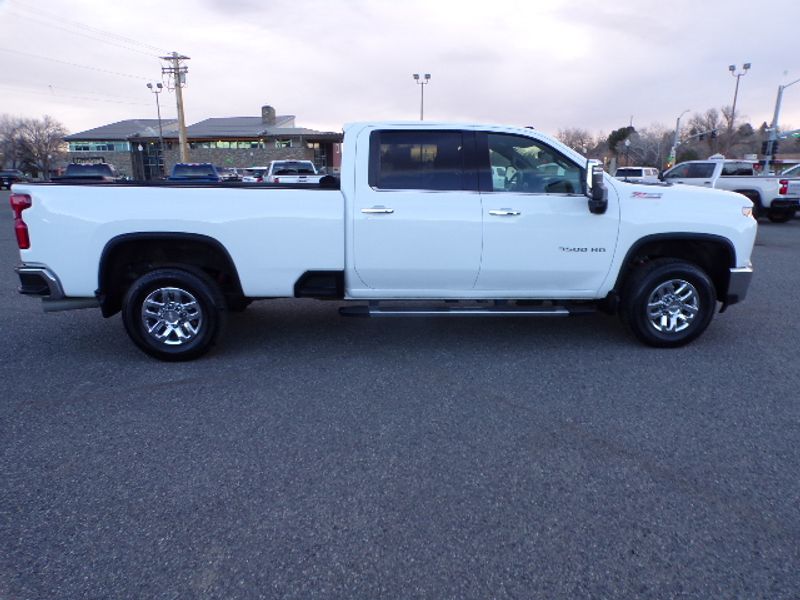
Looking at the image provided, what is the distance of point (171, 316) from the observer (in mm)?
4949

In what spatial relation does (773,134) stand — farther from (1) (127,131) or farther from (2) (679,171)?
(1) (127,131)

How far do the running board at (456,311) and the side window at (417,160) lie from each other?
109cm

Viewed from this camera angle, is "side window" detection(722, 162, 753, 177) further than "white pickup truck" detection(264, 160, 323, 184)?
No

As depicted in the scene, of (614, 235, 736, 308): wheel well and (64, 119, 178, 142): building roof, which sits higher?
(64, 119, 178, 142): building roof

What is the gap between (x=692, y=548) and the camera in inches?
102

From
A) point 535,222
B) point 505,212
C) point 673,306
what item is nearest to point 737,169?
point 673,306

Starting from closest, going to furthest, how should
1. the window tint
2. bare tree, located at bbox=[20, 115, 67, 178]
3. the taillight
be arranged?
the taillight
the window tint
bare tree, located at bbox=[20, 115, 67, 178]

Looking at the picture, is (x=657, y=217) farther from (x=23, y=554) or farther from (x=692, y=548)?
(x=23, y=554)

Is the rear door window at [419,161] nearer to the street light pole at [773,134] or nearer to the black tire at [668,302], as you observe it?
the black tire at [668,302]

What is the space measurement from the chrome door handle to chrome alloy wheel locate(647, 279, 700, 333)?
1595 mm

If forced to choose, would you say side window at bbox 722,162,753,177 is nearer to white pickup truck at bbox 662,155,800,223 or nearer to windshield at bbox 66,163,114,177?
white pickup truck at bbox 662,155,800,223

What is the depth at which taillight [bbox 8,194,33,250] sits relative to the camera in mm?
4543

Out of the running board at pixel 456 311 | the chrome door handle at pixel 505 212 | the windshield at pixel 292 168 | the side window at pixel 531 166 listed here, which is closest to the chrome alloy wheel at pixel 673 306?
the running board at pixel 456 311

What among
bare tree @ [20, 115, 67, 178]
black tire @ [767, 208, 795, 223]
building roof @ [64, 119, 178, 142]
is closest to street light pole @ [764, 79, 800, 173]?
black tire @ [767, 208, 795, 223]
